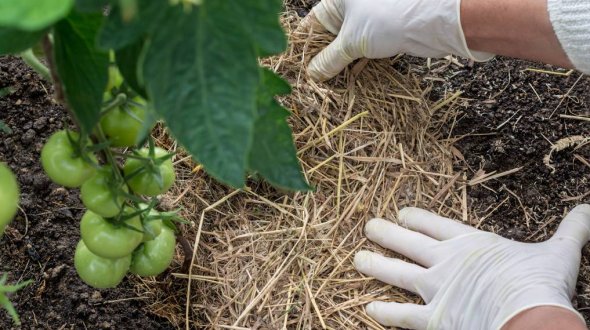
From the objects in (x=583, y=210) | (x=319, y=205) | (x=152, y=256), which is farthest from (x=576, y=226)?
(x=152, y=256)

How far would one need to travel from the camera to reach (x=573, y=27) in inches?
57.4

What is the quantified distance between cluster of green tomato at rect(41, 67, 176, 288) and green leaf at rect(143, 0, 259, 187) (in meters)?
0.24

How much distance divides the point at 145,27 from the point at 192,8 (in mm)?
38

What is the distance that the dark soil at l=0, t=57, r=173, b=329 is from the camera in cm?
144

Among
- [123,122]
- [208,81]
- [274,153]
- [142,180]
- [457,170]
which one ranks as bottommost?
[457,170]

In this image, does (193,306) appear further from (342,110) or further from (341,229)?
(342,110)

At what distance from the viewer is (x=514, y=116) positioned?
1.80 meters

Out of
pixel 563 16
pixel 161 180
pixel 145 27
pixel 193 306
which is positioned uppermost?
pixel 145 27

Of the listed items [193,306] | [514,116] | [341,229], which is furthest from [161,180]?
[514,116]

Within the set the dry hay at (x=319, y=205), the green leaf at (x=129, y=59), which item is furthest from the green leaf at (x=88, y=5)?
the dry hay at (x=319, y=205)

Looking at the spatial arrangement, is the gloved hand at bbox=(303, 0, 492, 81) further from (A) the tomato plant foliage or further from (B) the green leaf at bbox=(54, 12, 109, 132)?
(A) the tomato plant foliage

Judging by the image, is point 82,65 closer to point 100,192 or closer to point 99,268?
point 100,192

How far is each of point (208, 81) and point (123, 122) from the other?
37 cm

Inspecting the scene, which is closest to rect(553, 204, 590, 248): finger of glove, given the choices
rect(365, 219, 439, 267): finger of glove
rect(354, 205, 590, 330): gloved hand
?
rect(354, 205, 590, 330): gloved hand
